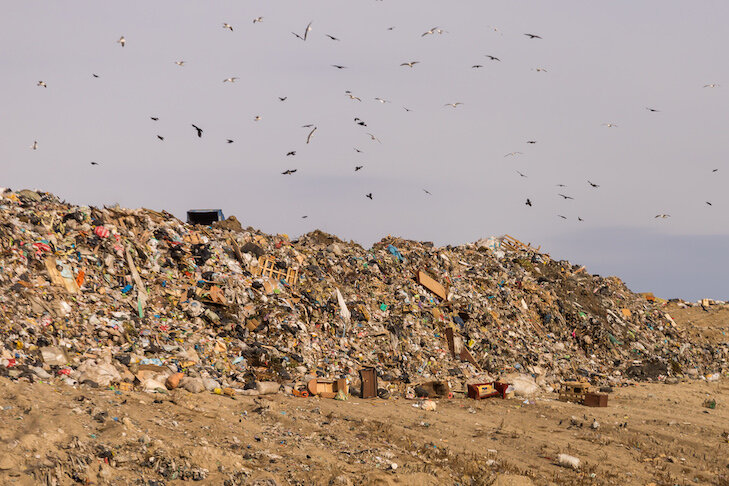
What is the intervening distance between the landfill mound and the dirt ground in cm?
143

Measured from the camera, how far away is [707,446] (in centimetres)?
1187

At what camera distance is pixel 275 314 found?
16031mm

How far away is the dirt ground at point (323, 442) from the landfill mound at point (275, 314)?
4.69 feet

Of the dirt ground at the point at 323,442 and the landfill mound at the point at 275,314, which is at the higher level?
the landfill mound at the point at 275,314

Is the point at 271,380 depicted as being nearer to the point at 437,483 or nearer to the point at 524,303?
the point at 437,483

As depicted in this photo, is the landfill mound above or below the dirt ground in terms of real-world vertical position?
above

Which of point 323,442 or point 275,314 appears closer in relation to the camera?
point 323,442

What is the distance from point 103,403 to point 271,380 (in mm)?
4587

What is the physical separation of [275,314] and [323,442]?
6.38m

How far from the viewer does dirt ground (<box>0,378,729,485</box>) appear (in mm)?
7934

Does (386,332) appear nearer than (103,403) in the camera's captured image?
No

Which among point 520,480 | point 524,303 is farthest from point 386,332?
point 520,480

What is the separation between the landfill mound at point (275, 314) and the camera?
12.7 meters

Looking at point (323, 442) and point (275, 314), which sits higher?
point (275, 314)
